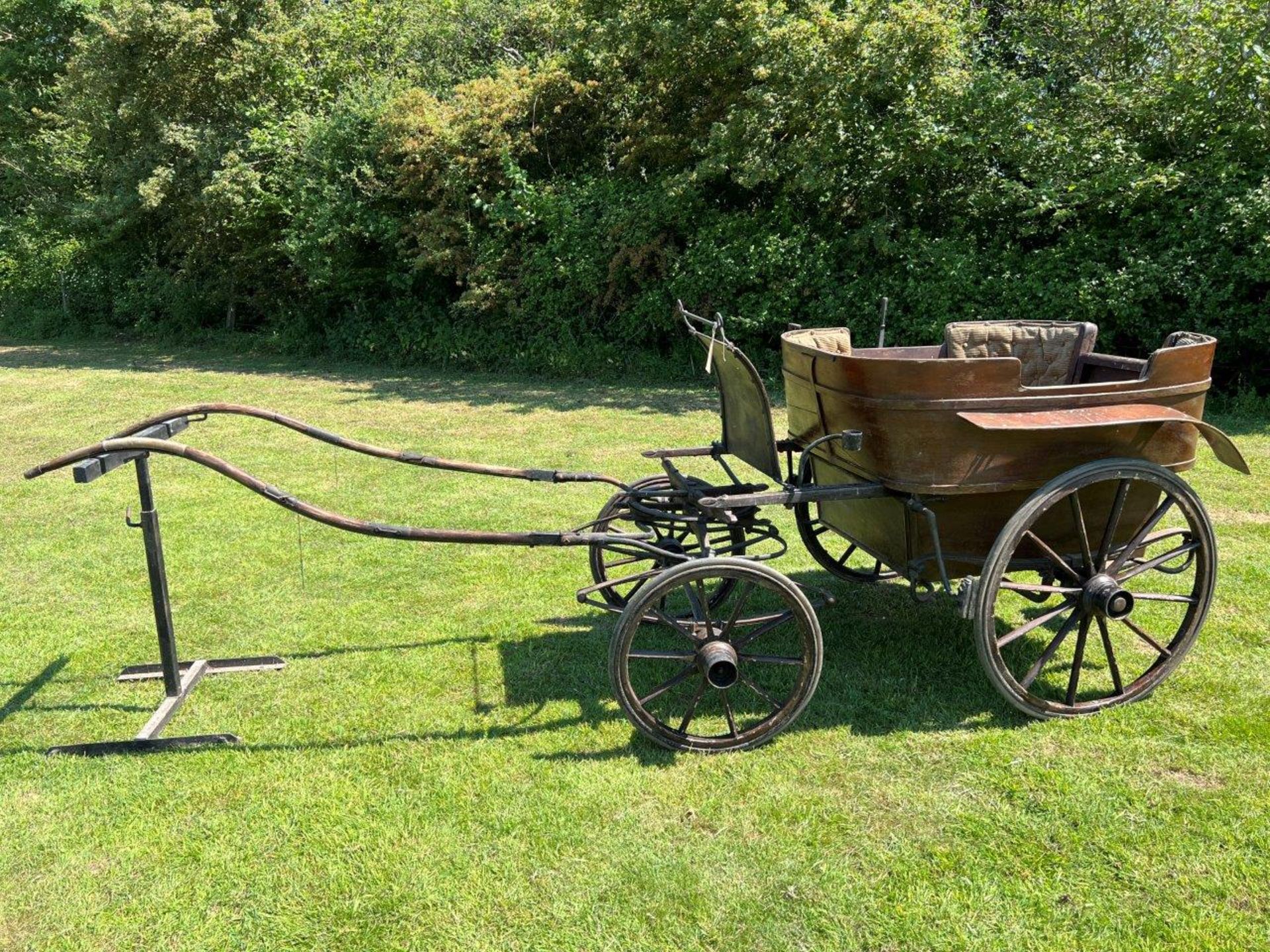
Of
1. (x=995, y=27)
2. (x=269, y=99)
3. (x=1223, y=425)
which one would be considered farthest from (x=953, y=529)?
(x=269, y=99)

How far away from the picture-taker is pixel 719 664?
9.89ft

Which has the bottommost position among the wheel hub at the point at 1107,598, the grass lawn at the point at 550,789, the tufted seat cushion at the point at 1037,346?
the grass lawn at the point at 550,789

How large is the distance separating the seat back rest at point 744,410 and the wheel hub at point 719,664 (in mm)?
677

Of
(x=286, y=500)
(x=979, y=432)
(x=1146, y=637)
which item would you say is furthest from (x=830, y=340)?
(x=286, y=500)

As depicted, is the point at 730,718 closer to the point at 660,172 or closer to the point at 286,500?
the point at 286,500

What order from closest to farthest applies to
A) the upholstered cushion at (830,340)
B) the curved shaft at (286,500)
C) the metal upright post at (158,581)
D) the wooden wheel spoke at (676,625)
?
1. the curved shaft at (286,500)
2. the wooden wheel spoke at (676,625)
3. the metal upright post at (158,581)
4. the upholstered cushion at (830,340)

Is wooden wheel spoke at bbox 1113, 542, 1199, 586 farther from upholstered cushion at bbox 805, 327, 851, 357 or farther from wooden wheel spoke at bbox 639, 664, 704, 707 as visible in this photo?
wooden wheel spoke at bbox 639, 664, 704, 707

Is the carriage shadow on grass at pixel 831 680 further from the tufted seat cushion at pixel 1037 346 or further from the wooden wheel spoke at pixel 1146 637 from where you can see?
the tufted seat cushion at pixel 1037 346

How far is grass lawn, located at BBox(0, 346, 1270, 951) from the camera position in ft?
7.86

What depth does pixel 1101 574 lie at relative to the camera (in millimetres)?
3209

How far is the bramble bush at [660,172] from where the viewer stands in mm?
9477

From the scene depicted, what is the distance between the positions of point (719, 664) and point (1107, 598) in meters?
1.38

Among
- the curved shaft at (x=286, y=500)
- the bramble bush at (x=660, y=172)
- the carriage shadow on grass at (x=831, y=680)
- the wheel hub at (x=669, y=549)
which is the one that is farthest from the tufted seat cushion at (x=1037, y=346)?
the bramble bush at (x=660, y=172)

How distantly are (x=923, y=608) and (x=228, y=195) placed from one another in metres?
13.3
